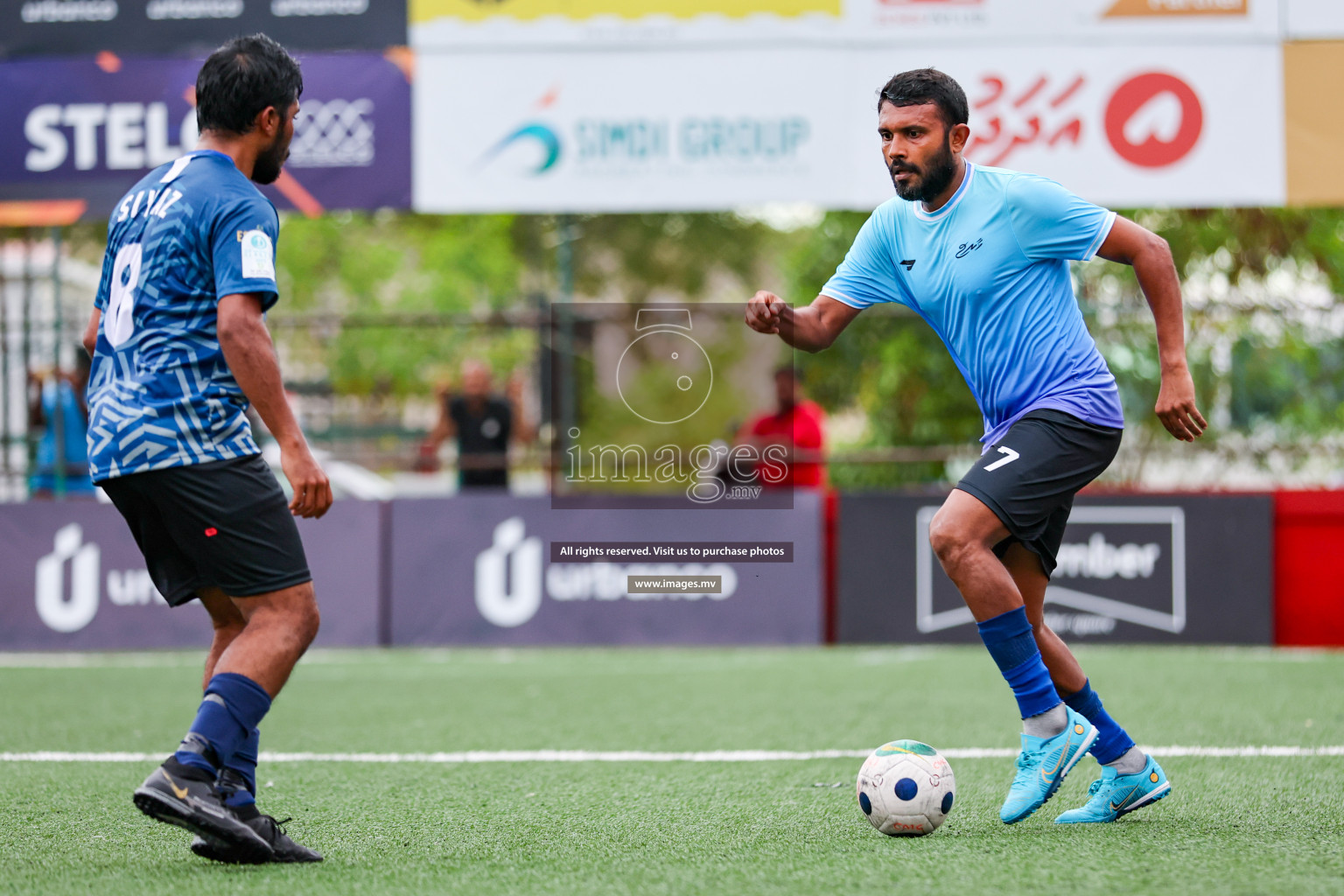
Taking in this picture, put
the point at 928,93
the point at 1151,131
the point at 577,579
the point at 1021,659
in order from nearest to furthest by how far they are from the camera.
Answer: the point at 1021,659 < the point at 928,93 < the point at 1151,131 < the point at 577,579

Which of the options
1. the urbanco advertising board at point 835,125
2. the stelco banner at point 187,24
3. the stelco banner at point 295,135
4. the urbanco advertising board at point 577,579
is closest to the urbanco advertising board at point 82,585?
the urbanco advertising board at point 577,579

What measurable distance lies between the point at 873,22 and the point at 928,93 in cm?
584

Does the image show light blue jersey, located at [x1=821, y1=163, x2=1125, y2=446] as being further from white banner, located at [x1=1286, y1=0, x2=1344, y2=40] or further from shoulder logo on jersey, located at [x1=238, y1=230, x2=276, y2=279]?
white banner, located at [x1=1286, y1=0, x2=1344, y2=40]

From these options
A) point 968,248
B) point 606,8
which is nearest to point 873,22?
point 606,8

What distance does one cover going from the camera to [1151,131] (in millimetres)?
9664

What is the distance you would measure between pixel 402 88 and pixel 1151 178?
5.14 metres

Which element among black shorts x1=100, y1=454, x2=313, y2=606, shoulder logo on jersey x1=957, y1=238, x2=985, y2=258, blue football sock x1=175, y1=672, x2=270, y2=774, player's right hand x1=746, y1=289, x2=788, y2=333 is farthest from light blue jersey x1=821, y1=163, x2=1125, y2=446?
blue football sock x1=175, y1=672, x2=270, y2=774

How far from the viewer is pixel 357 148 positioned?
32.6 ft

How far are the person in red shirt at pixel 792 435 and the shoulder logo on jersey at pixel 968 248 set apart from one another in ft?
20.4

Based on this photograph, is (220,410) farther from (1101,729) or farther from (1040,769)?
(1101,729)

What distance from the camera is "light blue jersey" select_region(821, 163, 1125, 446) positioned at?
424 cm

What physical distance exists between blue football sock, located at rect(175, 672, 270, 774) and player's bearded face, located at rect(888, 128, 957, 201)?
2.32 metres

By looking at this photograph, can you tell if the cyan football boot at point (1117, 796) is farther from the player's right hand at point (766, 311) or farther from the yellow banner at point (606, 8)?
the yellow banner at point (606, 8)

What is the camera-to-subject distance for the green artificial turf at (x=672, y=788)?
11.6ft
